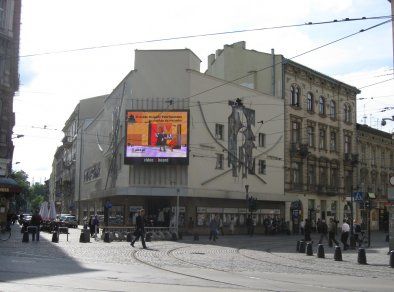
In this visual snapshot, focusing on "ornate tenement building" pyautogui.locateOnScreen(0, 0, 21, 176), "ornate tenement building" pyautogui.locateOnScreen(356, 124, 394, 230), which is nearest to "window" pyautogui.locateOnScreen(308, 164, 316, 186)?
"ornate tenement building" pyautogui.locateOnScreen(356, 124, 394, 230)

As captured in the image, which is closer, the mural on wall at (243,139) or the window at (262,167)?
the mural on wall at (243,139)

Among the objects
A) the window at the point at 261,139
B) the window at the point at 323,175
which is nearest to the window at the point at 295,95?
the window at the point at 261,139

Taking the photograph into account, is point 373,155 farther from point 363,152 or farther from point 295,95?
point 295,95

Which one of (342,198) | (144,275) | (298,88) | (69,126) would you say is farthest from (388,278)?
(69,126)

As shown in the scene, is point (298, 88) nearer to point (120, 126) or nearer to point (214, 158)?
point (214, 158)

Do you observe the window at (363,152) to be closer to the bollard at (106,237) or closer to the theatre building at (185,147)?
the theatre building at (185,147)

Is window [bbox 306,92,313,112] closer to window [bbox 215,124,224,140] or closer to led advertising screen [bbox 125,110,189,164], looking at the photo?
window [bbox 215,124,224,140]

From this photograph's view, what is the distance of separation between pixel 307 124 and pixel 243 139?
32.4 ft

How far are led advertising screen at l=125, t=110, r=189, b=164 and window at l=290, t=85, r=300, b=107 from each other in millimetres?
14479

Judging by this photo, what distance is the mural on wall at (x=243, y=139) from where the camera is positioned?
1875 inches

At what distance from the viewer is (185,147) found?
43656 millimetres

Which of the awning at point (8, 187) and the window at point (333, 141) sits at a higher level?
the window at point (333, 141)

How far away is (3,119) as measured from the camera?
35938mm

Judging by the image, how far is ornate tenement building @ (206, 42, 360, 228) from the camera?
174 feet
